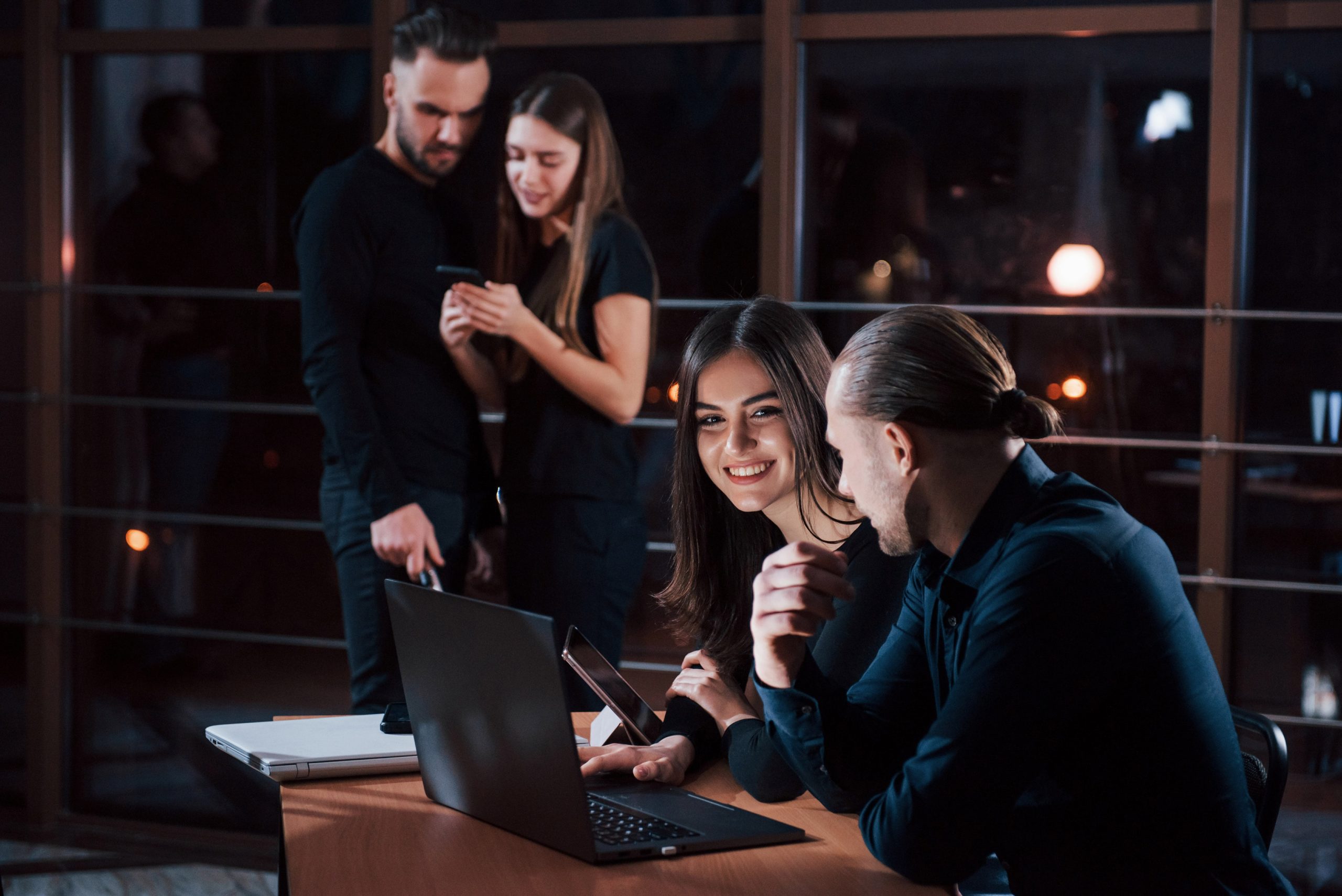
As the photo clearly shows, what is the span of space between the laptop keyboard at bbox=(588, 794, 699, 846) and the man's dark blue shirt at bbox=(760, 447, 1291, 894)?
0.62 ft

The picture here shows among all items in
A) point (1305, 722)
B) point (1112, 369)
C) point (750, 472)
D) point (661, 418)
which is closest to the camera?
point (750, 472)

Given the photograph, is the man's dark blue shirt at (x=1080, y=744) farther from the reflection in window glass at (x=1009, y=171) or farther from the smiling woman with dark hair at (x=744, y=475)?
the reflection in window glass at (x=1009, y=171)

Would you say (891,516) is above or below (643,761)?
above

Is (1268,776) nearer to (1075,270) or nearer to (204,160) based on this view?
(1075,270)

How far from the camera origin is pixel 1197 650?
4.22ft

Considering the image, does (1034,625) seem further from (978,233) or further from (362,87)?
(362,87)

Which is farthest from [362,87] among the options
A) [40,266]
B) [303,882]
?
[303,882]

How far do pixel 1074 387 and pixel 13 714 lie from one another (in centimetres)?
292

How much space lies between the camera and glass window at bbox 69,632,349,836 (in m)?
3.60

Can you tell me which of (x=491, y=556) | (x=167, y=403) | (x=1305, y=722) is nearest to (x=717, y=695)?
(x=491, y=556)

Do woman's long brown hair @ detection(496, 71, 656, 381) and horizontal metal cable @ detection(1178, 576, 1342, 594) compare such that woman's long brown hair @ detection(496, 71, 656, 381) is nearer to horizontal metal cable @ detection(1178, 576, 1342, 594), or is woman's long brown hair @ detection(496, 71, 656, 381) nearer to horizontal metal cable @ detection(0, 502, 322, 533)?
horizontal metal cable @ detection(0, 502, 322, 533)

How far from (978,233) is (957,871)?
2.23 metres

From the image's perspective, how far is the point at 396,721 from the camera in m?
1.62

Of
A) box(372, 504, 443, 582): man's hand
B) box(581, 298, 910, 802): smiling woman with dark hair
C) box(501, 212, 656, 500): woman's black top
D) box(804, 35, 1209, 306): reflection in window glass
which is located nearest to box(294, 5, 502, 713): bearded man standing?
box(372, 504, 443, 582): man's hand
